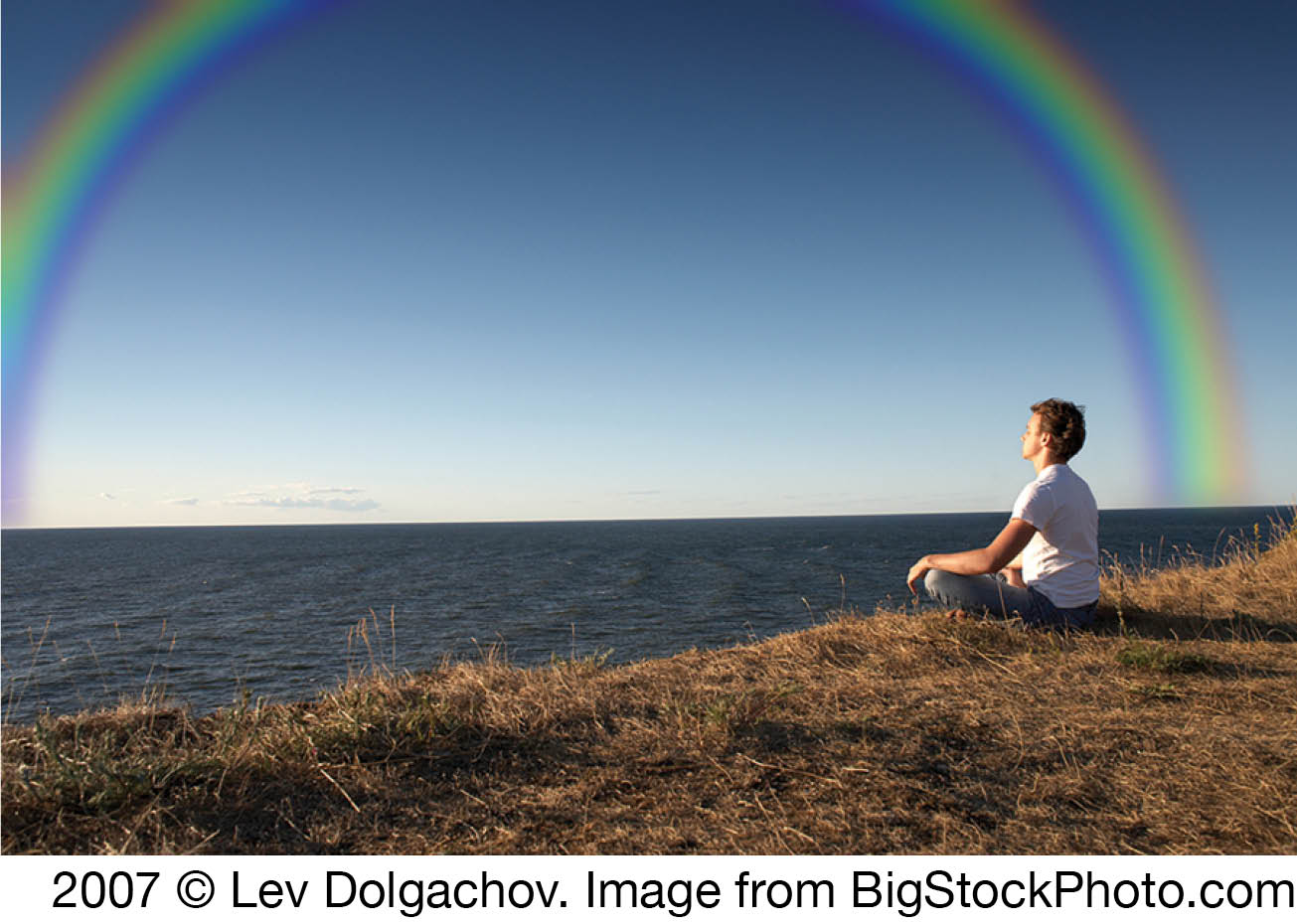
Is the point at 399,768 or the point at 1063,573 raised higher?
the point at 1063,573

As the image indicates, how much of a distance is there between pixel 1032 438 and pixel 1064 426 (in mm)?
243

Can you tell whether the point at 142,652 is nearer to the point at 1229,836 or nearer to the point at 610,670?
the point at 610,670

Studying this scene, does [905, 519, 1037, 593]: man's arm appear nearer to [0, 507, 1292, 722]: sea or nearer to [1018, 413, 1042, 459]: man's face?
[1018, 413, 1042, 459]: man's face

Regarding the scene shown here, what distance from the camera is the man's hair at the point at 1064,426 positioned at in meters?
5.80

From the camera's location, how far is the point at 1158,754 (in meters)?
3.66

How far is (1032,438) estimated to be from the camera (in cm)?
597

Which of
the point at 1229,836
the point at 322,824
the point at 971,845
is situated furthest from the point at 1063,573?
the point at 322,824

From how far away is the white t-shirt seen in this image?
18.1 ft

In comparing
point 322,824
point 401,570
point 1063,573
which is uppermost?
point 1063,573

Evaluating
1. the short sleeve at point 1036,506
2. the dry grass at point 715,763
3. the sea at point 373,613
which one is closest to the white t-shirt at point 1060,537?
the short sleeve at point 1036,506

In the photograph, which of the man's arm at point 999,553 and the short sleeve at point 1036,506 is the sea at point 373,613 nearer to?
the man's arm at point 999,553

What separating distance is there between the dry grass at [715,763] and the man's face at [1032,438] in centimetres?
154

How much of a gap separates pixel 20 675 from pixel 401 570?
46309 millimetres

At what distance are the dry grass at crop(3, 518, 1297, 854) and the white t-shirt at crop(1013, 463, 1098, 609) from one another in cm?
62
